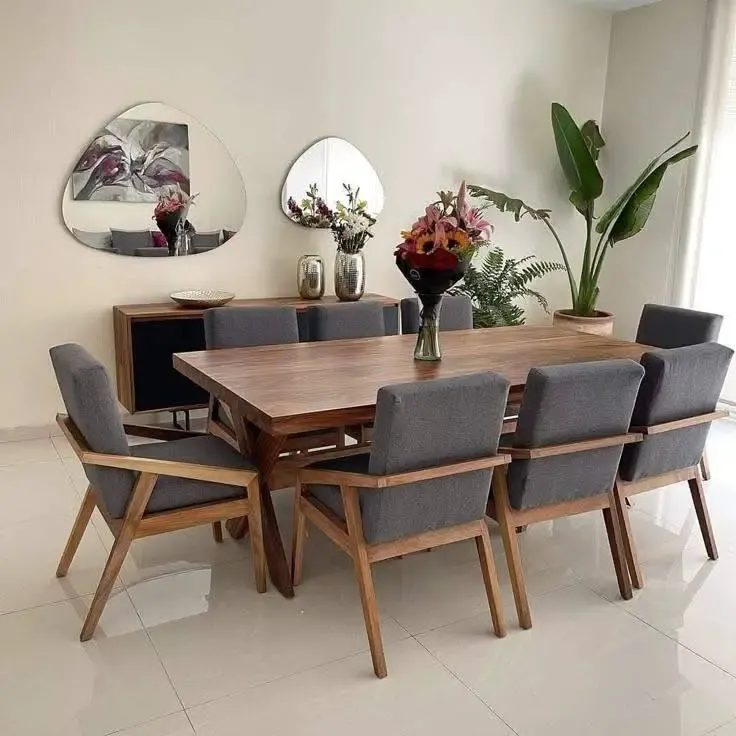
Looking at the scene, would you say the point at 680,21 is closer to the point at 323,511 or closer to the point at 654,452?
the point at 654,452

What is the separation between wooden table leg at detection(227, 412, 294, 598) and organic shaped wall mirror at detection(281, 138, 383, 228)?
2.25 metres

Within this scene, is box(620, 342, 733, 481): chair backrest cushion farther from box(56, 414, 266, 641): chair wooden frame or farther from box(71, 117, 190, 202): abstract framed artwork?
Result: box(71, 117, 190, 202): abstract framed artwork

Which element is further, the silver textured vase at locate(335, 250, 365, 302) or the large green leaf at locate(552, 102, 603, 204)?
the large green leaf at locate(552, 102, 603, 204)

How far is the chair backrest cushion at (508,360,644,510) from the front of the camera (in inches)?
95.9

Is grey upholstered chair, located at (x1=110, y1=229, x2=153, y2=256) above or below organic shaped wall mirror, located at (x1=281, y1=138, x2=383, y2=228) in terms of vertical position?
below

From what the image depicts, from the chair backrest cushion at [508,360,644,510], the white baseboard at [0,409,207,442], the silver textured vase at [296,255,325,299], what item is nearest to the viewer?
the chair backrest cushion at [508,360,644,510]

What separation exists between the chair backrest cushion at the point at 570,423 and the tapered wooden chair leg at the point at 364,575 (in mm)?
604

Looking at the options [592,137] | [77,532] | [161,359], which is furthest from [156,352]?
[592,137]

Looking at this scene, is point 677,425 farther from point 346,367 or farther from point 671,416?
point 346,367

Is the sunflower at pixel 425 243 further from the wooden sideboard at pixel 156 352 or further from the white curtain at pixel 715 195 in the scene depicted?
the white curtain at pixel 715 195

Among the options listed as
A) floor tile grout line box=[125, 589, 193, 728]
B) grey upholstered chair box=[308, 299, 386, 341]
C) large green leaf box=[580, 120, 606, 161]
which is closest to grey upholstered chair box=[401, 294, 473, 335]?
grey upholstered chair box=[308, 299, 386, 341]

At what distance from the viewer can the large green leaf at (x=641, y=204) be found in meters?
4.98

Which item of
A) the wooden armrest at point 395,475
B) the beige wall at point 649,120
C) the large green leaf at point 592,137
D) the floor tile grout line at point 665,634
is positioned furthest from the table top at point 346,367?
the large green leaf at point 592,137

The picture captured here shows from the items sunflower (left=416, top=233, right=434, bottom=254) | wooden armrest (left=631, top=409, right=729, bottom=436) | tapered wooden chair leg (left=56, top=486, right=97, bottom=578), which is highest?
sunflower (left=416, top=233, right=434, bottom=254)
